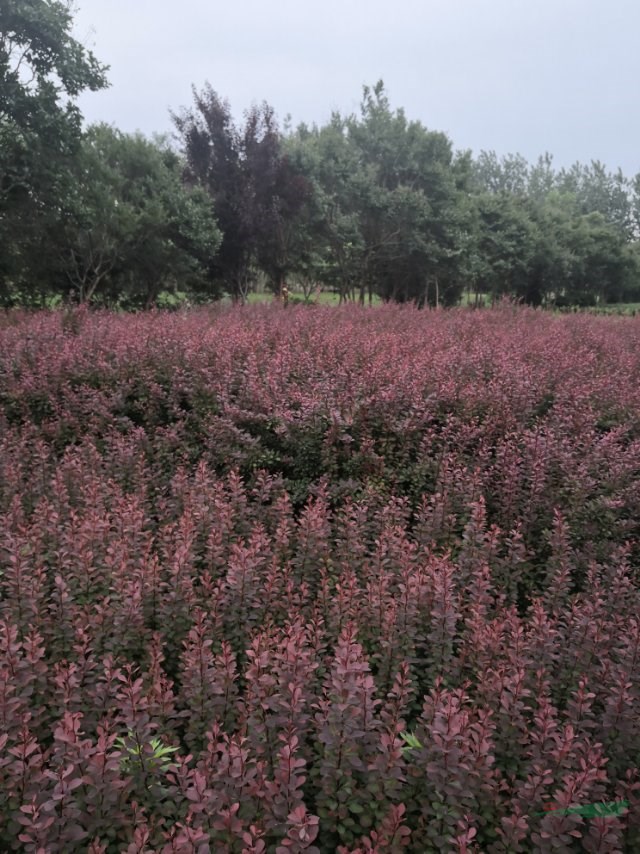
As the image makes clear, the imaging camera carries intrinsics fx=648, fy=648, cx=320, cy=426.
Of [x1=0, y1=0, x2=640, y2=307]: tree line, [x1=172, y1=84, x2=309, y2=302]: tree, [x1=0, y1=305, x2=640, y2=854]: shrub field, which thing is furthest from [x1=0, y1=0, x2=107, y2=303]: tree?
[x1=0, y1=305, x2=640, y2=854]: shrub field

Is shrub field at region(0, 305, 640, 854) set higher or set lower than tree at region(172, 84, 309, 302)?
lower

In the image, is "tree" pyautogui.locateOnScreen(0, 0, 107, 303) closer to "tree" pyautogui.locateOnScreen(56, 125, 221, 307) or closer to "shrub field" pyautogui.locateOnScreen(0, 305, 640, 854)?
"tree" pyautogui.locateOnScreen(56, 125, 221, 307)

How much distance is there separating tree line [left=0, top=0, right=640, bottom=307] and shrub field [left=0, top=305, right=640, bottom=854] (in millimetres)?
10122

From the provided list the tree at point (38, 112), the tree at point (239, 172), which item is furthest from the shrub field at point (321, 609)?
the tree at point (239, 172)

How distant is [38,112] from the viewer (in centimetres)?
1280

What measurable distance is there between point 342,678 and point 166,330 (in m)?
5.06

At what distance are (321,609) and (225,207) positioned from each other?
17645mm

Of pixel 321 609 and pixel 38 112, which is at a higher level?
pixel 38 112

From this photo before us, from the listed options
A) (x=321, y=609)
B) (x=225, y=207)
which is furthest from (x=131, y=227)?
(x=321, y=609)

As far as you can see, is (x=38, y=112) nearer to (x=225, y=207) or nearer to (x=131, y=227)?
(x=131, y=227)

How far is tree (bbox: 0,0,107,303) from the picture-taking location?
12.5 meters

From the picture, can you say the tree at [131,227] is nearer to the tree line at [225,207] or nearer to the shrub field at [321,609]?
the tree line at [225,207]

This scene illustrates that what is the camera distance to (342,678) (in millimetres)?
1750

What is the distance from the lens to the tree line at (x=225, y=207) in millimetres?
13078
